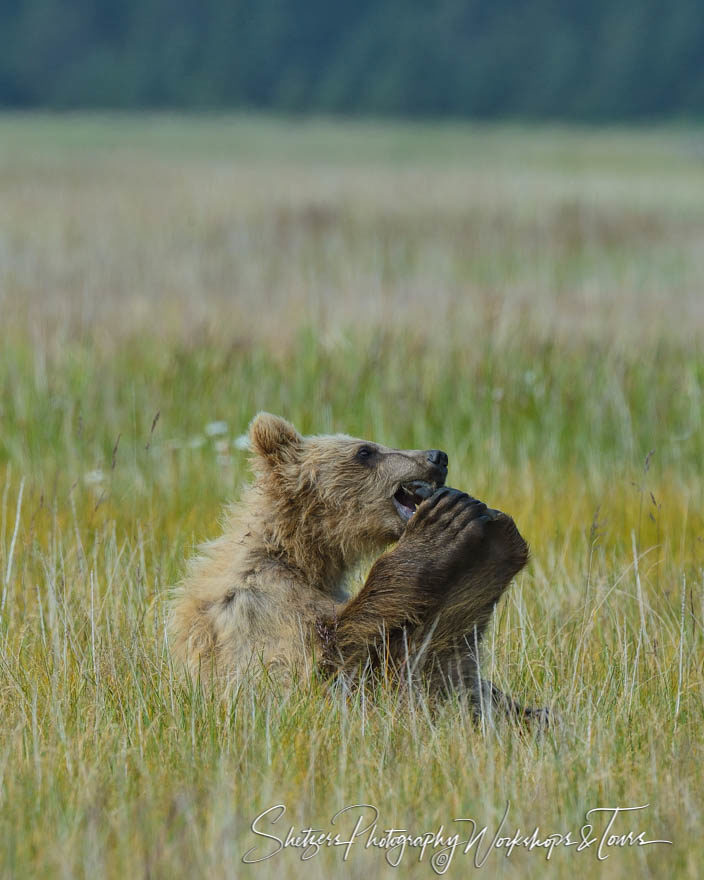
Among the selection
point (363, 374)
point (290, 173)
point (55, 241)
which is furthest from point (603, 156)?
point (363, 374)

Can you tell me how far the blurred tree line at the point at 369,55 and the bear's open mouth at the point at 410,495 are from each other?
6455 cm

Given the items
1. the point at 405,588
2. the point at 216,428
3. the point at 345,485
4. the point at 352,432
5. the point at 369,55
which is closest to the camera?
the point at 405,588

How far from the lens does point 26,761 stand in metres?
3.46

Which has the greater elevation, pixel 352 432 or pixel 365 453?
pixel 365 453

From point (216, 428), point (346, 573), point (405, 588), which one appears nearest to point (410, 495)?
point (346, 573)

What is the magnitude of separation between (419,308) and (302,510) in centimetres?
636

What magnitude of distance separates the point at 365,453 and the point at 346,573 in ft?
1.45

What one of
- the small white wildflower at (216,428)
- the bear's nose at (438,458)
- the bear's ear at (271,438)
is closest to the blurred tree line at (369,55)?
the small white wildflower at (216,428)

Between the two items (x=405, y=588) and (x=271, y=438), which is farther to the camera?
(x=271, y=438)

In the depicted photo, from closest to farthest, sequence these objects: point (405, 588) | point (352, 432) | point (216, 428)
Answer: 1. point (405, 588)
2. point (216, 428)
3. point (352, 432)

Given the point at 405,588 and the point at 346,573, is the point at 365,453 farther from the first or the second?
the point at 405,588

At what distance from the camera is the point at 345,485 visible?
4.79m

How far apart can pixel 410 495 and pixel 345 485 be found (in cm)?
26

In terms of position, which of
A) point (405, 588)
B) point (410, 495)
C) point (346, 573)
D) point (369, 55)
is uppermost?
point (369, 55)
